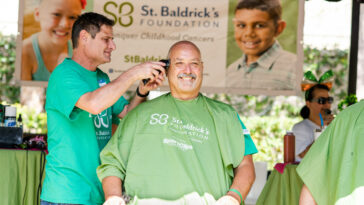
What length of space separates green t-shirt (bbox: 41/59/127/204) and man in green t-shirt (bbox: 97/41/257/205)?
0.16 m

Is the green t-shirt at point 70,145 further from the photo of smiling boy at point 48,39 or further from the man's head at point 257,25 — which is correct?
the man's head at point 257,25

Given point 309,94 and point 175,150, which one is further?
point 309,94

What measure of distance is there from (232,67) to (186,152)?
3064 mm

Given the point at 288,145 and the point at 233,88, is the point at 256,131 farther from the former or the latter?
the point at 288,145

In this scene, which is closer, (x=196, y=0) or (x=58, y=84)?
(x=58, y=84)

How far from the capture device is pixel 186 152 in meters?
2.47

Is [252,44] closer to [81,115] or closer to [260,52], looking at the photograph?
[260,52]

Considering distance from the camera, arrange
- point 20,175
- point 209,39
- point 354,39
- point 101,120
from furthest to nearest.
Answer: point 354,39
point 209,39
point 20,175
point 101,120

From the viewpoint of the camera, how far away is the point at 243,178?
8.16 ft

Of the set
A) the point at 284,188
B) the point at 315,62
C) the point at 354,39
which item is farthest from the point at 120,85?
the point at 315,62

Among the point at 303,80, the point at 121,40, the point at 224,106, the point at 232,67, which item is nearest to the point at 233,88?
the point at 232,67

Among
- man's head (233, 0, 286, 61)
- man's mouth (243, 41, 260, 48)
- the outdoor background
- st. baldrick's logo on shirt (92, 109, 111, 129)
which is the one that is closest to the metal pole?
man's head (233, 0, 286, 61)

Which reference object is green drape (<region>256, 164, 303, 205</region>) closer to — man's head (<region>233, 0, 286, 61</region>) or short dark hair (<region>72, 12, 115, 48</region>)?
man's head (<region>233, 0, 286, 61</region>)

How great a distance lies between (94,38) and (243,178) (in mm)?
1007
